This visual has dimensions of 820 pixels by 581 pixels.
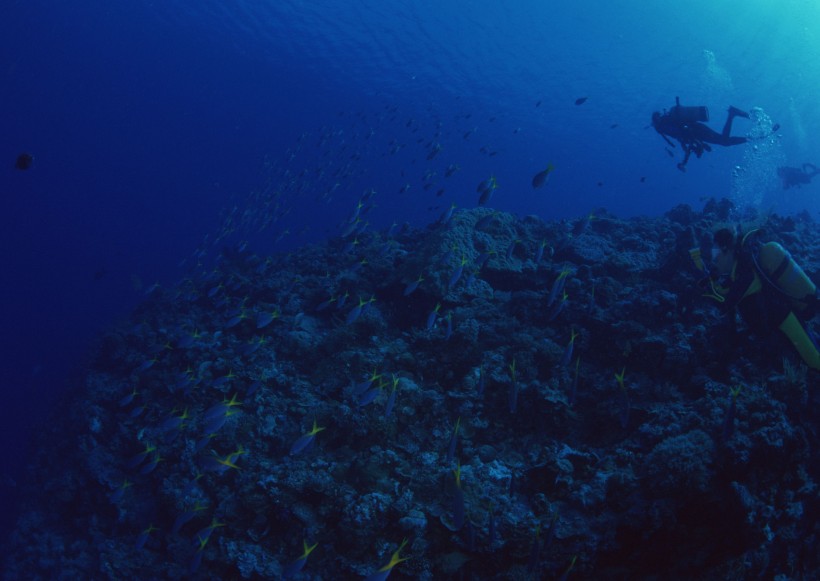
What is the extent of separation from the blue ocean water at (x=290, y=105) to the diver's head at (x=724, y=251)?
9.63 m

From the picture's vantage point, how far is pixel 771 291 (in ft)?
18.0

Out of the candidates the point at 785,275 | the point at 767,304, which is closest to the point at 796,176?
the point at 785,275

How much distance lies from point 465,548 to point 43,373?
97.5 feet

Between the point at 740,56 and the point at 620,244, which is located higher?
the point at 740,56

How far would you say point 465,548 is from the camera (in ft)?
14.5

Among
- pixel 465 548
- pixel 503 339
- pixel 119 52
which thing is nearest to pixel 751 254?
pixel 503 339

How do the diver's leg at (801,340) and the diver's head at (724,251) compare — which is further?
the diver's head at (724,251)

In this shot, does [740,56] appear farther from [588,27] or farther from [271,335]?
[271,335]

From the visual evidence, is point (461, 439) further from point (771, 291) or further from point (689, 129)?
point (689, 129)

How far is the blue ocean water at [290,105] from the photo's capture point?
29.2 meters

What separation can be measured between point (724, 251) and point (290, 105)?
268 feet

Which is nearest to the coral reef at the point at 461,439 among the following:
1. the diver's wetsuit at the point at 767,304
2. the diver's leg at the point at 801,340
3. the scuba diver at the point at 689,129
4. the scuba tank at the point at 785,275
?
the diver's leg at the point at 801,340

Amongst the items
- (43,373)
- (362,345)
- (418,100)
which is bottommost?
(43,373)

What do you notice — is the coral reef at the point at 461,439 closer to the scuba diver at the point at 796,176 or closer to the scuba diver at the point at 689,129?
the scuba diver at the point at 689,129
